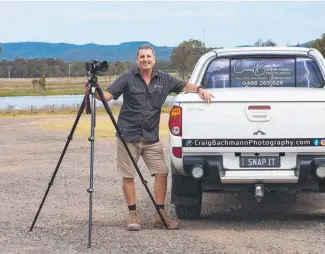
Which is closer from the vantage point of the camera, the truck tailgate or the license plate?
the truck tailgate

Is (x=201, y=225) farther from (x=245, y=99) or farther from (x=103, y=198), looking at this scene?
(x=103, y=198)

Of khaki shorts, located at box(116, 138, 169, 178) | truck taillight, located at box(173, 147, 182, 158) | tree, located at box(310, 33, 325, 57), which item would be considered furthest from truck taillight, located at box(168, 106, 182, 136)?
tree, located at box(310, 33, 325, 57)

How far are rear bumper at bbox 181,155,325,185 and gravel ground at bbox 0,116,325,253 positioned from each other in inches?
21.2

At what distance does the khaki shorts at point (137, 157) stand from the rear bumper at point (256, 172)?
54cm

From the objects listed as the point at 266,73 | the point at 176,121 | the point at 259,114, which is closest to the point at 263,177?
the point at 259,114

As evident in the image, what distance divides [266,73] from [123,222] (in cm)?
244

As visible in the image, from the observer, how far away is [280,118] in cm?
774

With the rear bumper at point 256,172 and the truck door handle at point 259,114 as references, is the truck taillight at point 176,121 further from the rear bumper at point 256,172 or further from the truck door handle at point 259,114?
the truck door handle at point 259,114

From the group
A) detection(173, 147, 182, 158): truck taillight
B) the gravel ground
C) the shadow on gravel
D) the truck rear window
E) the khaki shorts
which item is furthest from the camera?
the truck rear window

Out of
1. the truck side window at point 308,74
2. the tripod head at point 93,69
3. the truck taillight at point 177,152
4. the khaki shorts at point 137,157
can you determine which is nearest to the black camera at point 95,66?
the tripod head at point 93,69

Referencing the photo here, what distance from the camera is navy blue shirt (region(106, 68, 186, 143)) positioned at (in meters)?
8.18

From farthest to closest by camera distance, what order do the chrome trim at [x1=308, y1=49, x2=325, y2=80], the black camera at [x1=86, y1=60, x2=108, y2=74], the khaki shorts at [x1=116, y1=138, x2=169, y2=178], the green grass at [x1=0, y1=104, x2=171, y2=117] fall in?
the green grass at [x1=0, y1=104, x2=171, y2=117], the chrome trim at [x1=308, y1=49, x2=325, y2=80], the khaki shorts at [x1=116, y1=138, x2=169, y2=178], the black camera at [x1=86, y1=60, x2=108, y2=74]

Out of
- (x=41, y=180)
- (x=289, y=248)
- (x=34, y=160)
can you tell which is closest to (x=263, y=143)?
(x=289, y=248)

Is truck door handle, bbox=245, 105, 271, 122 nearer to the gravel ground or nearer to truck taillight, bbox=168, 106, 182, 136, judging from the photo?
truck taillight, bbox=168, 106, 182, 136
